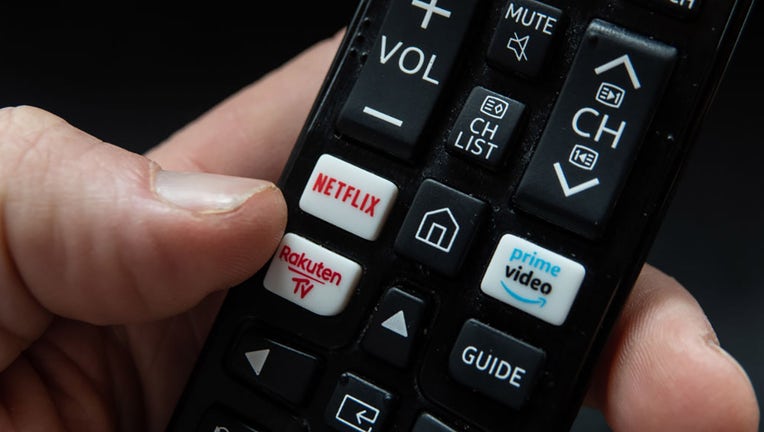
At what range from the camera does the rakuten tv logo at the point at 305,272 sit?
0.47m

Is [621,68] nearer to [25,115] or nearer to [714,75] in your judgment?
[714,75]

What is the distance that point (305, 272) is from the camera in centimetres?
47

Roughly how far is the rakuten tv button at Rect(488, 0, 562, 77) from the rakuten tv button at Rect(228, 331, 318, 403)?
0.19 m

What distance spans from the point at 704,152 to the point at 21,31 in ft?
2.21

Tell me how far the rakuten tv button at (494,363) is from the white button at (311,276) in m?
0.07

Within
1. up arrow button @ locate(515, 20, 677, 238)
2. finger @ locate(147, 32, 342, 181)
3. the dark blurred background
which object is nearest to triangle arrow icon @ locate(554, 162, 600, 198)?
up arrow button @ locate(515, 20, 677, 238)

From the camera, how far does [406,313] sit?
45cm

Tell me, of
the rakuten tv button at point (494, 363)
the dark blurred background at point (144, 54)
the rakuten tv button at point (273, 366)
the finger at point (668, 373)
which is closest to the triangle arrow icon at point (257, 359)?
the rakuten tv button at point (273, 366)

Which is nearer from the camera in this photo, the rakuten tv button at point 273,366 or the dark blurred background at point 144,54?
the rakuten tv button at point 273,366

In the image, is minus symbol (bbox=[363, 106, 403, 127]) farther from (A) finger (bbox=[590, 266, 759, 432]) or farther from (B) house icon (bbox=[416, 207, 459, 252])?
(A) finger (bbox=[590, 266, 759, 432])

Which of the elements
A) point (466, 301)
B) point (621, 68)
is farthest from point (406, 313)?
point (621, 68)

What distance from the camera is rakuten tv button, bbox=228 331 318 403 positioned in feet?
1.52

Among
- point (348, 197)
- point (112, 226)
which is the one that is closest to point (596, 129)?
point (348, 197)

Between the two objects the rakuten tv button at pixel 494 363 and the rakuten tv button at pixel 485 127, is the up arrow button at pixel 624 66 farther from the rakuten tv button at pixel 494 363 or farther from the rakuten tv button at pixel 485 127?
the rakuten tv button at pixel 494 363
